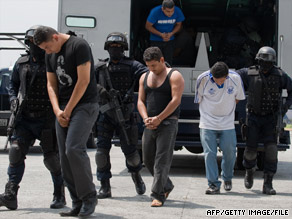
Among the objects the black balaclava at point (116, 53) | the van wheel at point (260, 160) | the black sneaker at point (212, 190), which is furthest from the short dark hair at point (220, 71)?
the van wheel at point (260, 160)

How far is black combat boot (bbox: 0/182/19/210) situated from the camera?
20.5ft

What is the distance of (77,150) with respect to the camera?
5734 mm

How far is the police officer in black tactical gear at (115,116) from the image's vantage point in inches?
290

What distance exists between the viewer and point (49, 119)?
6.48 metres

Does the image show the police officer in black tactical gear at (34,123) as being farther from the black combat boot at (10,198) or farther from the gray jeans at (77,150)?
the gray jeans at (77,150)

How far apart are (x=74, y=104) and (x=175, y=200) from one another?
77.9 inches

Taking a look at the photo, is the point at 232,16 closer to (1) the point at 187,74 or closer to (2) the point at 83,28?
→ (1) the point at 187,74

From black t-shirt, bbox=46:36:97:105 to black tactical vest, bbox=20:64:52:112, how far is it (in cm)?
48

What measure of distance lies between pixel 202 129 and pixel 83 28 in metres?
2.84

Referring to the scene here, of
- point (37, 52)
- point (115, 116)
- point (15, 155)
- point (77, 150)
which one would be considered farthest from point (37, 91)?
point (115, 116)

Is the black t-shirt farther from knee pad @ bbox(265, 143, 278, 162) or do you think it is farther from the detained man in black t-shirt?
Answer: knee pad @ bbox(265, 143, 278, 162)

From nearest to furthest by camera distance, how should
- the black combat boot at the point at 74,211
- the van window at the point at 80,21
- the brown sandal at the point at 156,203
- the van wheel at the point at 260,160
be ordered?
the black combat boot at the point at 74,211 < the brown sandal at the point at 156,203 < the van window at the point at 80,21 < the van wheel at the point at 260,160

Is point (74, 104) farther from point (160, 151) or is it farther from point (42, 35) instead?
point (160, 151)

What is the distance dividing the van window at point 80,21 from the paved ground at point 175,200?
7.54ft
